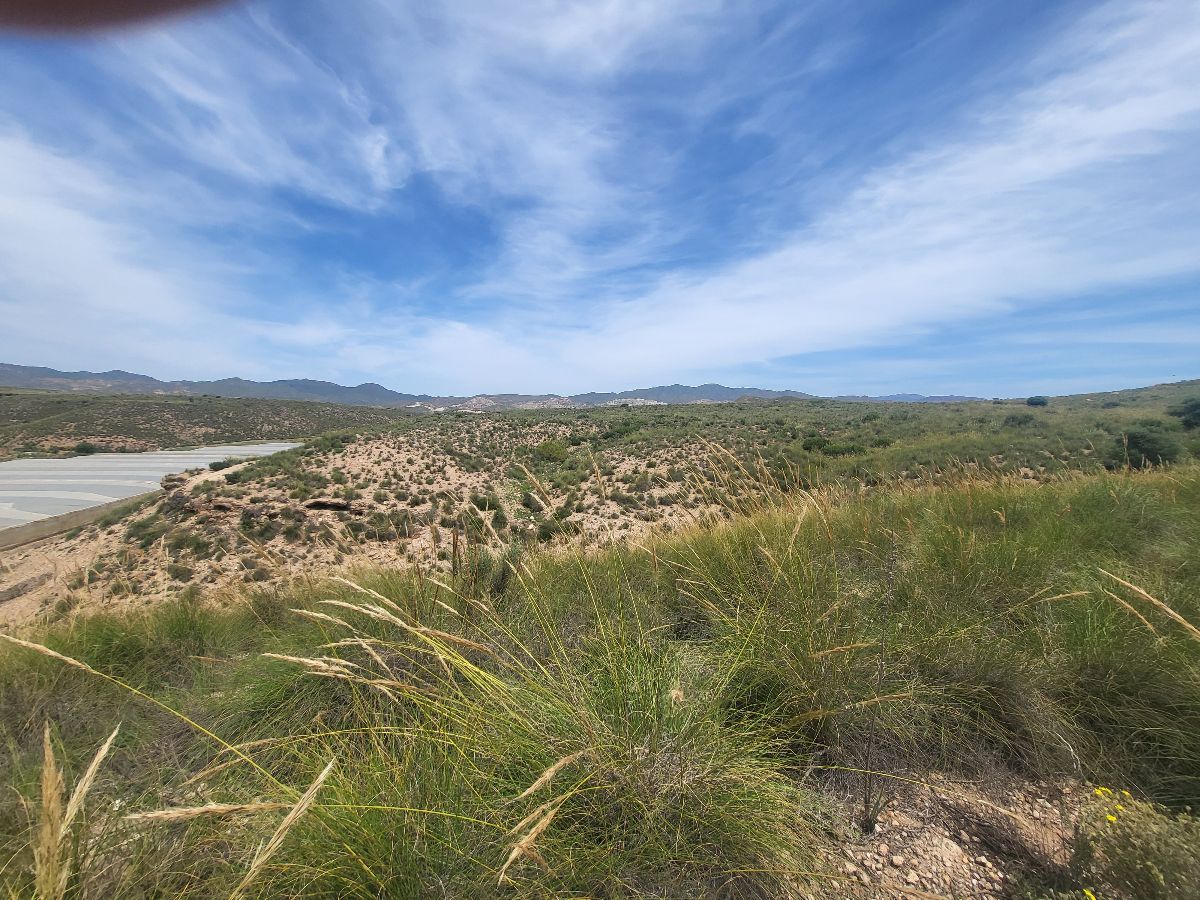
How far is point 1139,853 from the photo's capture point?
126 centimetres

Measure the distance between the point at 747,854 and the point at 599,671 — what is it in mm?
743

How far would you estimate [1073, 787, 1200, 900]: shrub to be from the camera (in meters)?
1.19

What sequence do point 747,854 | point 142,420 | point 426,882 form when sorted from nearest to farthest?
point 426,882
point 747,854
point 142,420

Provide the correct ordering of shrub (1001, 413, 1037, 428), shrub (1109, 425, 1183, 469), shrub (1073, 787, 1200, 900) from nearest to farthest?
shrub (1073, 787, 1200, 900), shrub (1109, 425, 1183, 469), shrub (1001, 413, 1037, 428)

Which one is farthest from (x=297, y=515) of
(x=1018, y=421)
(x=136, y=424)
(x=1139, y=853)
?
(x=136, y=424)

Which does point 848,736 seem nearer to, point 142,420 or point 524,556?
point 524,556

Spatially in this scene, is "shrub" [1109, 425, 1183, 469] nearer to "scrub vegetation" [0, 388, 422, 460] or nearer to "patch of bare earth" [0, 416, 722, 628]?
"patch of bare earth" [0, 416, 722, 628]

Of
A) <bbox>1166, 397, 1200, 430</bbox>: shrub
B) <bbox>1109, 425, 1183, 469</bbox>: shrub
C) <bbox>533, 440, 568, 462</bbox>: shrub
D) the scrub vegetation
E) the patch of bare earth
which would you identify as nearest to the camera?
the patch of bare earth

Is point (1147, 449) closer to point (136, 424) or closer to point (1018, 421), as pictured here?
point (1018, 421)

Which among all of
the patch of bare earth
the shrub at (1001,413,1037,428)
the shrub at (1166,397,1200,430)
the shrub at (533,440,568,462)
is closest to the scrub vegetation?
the patch of bare earth

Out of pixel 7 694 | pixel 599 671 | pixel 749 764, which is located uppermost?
pixel 599 671

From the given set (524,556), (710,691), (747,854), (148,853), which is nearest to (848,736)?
(710,691)

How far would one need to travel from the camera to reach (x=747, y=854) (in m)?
1.47

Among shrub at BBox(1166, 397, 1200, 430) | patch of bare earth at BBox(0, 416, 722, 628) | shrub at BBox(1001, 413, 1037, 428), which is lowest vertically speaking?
patch of bare earth at BBox(0, 416, 722, 628)
